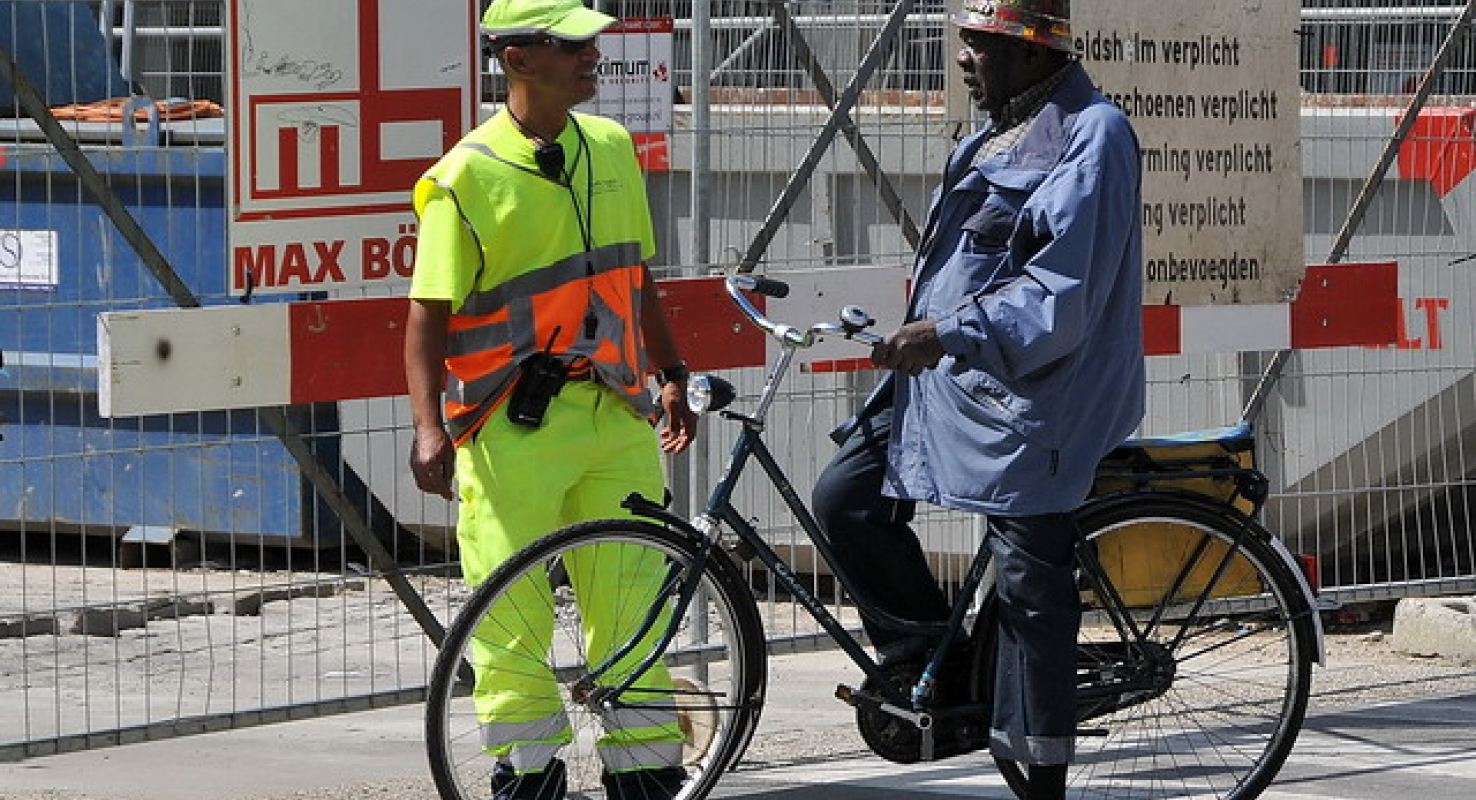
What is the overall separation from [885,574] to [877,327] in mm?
1490

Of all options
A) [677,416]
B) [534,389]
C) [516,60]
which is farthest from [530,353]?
[516,60]

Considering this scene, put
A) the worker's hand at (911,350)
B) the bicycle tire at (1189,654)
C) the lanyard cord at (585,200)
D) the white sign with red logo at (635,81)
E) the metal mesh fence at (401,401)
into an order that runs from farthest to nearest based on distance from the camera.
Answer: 1. the metal mesh fence at (401,401)
2. the white sign with red logo at (635,81)
3. the bicycle tire at (1189,654)
4. the lanyard cord at (585,200)
5. the worker's hand at (911,350)

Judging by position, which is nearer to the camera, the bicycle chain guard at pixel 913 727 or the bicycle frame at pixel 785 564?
the bicycle frame at pixel 785 564

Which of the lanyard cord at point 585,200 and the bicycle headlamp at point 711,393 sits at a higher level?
the lanyard cord at point 585,200

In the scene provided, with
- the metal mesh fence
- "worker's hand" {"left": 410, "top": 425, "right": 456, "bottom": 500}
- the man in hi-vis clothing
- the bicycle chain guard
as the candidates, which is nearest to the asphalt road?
the metal mesh fence

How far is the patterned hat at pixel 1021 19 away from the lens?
5.25 m

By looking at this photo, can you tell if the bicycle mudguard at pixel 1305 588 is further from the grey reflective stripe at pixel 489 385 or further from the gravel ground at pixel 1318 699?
the grey reflective stripe at pixel 489 385

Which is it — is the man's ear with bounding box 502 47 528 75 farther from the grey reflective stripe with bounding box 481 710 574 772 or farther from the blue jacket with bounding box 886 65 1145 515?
the grey reflective stripe with bounding box 481 710 574 772

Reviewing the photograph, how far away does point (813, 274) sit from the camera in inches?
270

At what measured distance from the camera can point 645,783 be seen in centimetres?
560

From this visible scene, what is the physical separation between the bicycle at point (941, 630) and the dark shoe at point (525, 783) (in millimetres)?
40

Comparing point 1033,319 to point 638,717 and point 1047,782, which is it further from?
point 638,717

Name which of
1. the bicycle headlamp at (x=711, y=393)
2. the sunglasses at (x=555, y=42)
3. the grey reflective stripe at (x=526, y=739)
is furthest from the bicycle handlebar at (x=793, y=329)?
the grey reflective stripe at (x=526, y=739)

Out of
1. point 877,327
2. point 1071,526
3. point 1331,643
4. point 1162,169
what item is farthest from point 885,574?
point 1331,643
